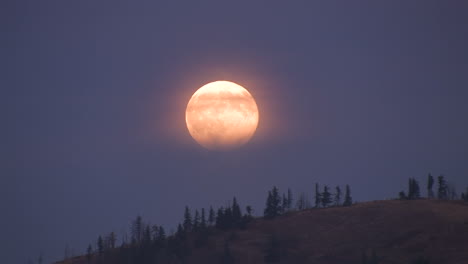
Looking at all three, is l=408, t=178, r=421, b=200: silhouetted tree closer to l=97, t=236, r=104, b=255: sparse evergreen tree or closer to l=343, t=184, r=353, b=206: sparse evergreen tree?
l=343, t=184, r=353, b=206: sparse evergreen tree

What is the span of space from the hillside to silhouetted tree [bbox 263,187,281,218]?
194 inches

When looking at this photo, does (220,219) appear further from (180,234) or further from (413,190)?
(413,190)

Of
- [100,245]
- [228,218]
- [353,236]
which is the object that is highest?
[228,218]

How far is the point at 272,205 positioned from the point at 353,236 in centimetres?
3534

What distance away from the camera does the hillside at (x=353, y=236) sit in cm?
13175

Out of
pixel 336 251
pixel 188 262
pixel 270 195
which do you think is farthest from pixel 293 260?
pixel 270 195

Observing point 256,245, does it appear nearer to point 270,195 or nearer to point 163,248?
point 163,248

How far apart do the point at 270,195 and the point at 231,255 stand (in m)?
43.1

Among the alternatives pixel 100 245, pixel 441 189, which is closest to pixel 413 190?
pixel 441 189

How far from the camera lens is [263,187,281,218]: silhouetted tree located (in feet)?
583

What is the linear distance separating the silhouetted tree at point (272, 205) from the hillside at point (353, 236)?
4921mm

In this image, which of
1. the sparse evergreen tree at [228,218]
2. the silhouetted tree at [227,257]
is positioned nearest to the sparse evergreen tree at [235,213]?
the sparse evergreen tree at [228,218]

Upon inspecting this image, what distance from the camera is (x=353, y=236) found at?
147250 millimetres

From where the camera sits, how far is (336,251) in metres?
140
